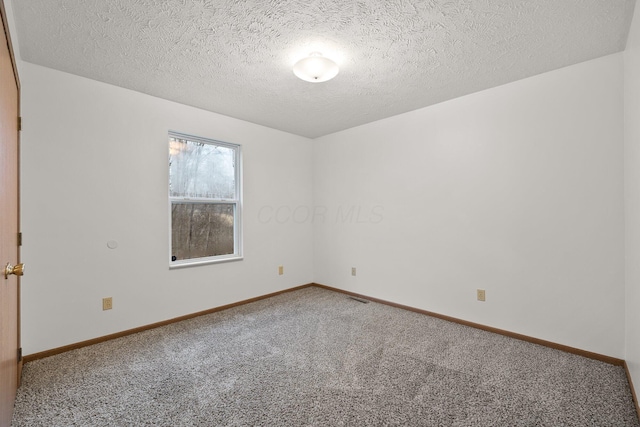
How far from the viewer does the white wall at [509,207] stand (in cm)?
224

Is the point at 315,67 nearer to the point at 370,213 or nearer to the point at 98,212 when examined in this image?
the point at 370,213

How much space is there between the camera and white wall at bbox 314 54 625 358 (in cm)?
224

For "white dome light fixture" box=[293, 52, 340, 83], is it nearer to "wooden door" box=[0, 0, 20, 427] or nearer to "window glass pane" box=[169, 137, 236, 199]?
"wooden door" box=[0, 0, 20, 427]

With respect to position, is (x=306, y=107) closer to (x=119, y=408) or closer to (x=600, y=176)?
(x=600, y=176)

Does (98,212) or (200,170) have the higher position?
(200,170)

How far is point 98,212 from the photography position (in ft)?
8.52

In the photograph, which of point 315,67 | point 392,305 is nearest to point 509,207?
point 392,305

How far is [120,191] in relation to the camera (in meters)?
2.73

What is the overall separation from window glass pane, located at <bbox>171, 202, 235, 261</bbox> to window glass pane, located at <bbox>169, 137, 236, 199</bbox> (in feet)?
0.50

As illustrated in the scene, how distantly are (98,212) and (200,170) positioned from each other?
113cm

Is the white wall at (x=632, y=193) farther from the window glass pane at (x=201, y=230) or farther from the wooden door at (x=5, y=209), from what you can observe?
the window glass pane at (x=201, y=230)

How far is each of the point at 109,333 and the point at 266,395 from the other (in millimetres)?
1775

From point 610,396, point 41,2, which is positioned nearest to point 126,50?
point 41,2

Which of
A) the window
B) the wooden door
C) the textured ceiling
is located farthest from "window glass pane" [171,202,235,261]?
the wooden door
